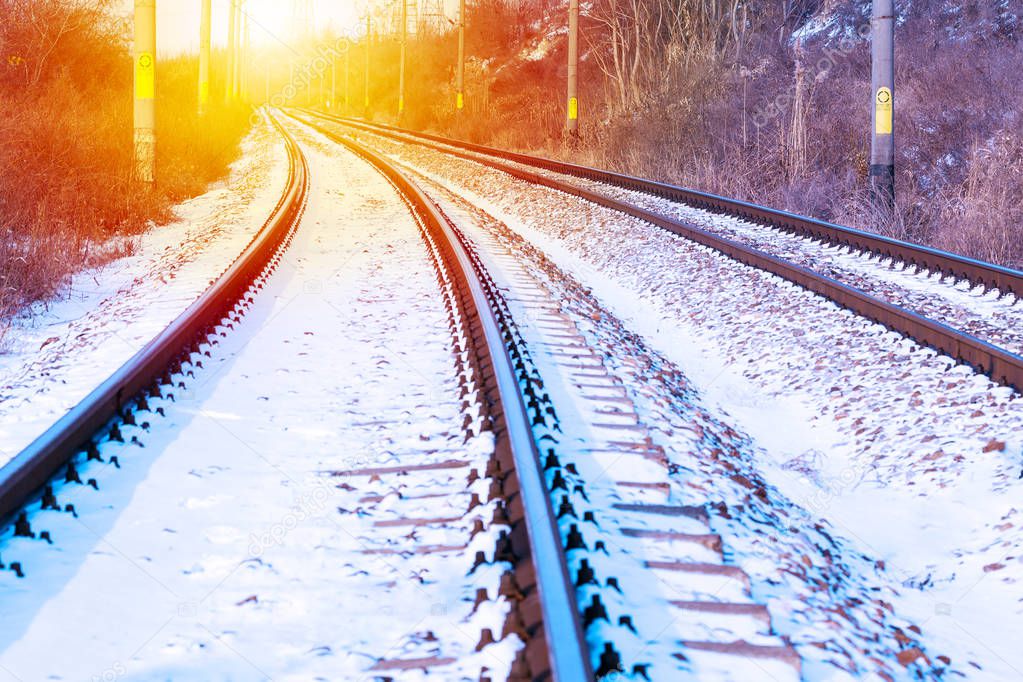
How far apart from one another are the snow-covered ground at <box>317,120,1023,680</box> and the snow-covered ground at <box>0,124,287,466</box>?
3603 mm

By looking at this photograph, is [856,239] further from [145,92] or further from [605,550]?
[145,92]

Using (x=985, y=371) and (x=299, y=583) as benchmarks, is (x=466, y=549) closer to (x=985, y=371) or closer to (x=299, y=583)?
(x=299, y=583)

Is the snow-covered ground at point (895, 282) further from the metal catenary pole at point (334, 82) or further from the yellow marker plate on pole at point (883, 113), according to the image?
the metal catenary pole at point (334, 82)

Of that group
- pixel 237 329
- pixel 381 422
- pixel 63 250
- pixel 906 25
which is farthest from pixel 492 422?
pixel 906 25

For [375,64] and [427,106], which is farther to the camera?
[375,64]

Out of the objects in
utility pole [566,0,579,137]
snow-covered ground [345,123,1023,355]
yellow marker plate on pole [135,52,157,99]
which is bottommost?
snow-covered ground [345,123,1023,355]

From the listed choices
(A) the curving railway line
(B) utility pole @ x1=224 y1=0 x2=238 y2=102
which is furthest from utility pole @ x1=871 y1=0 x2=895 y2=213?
(B) utility pole @ x1=224 y1=0 x2=238 y2=102

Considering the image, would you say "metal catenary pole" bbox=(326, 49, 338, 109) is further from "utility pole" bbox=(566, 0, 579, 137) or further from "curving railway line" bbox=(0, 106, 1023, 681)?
"curving railway line" bbox=(0, 106, 1023, 681)

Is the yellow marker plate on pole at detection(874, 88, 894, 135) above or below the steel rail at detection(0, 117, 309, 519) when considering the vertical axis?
above

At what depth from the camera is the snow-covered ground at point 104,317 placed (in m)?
5.02

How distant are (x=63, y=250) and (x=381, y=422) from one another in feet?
21.7

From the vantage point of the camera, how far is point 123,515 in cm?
344

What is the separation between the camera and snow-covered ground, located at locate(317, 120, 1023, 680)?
340 centimetres

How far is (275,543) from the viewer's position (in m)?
3.25
